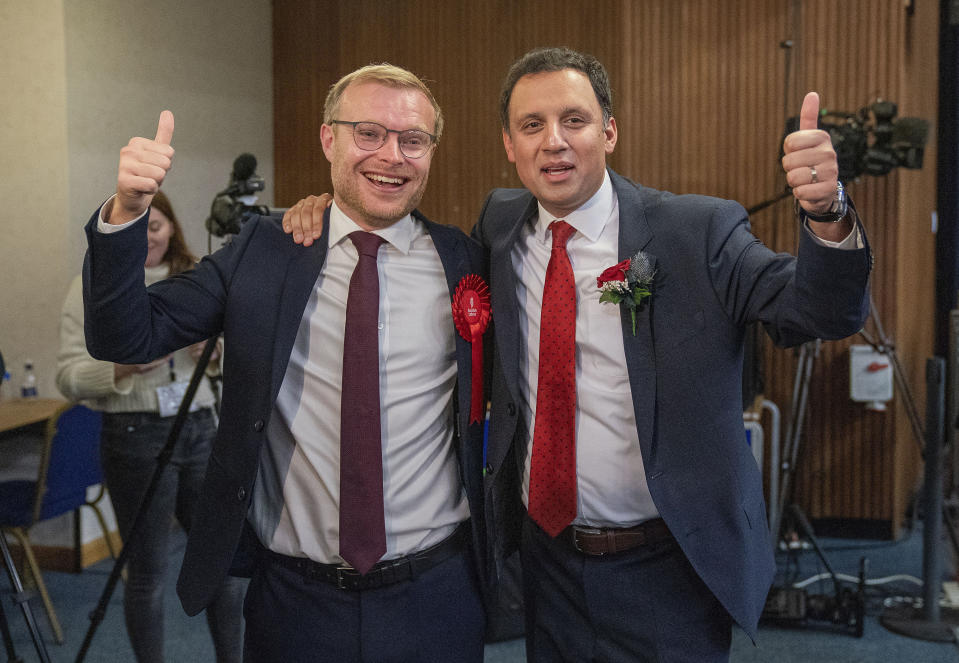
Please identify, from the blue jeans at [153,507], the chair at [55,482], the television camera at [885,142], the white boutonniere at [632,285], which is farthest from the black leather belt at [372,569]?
the television camera at [885,142]

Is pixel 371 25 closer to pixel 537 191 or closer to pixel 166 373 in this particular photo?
pixel 166 373

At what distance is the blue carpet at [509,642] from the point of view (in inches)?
136

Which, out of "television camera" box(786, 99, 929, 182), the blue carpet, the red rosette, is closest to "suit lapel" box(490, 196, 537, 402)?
the red rosette

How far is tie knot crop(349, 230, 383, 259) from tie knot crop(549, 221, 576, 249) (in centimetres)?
37

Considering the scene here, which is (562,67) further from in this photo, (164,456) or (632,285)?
(164,456)

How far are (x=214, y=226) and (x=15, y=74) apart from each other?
8.52 feet

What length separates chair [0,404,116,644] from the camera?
12.0 ft

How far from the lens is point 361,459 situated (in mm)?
1707

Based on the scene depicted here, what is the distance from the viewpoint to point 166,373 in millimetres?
2957

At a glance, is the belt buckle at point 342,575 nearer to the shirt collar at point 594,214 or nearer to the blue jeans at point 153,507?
the shirt collar at point 594,214

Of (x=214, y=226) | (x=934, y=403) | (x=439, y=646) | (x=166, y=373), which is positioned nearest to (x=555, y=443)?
(x=439, y=646)

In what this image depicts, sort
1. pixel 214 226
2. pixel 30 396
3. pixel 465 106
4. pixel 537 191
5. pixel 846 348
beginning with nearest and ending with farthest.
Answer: pixel 537 191 < pixel 214 226 < pixel 30 396 < pixel 846 348 < pixel 465 106

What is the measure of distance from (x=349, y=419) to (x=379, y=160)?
0.52 m

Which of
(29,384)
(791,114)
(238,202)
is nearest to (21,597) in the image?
(238,202)
